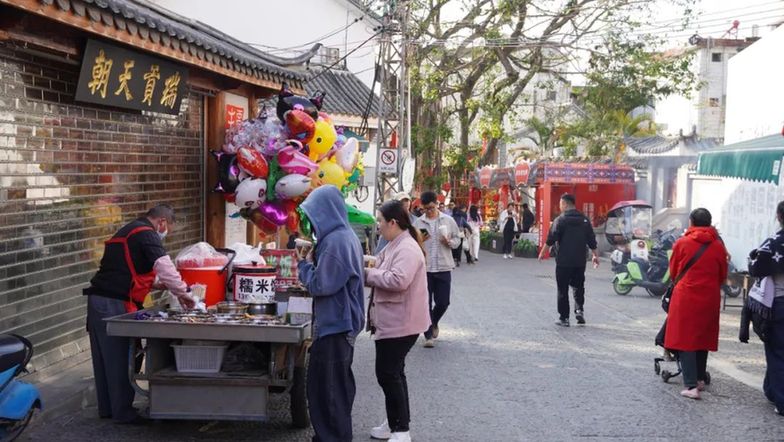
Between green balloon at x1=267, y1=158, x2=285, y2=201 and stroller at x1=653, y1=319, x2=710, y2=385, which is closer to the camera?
stroller at x1=653, y1=319, x2=710, y2=385

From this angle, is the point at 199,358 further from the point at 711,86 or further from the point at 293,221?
the point at 711,86

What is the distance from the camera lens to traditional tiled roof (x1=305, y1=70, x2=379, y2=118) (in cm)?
2734

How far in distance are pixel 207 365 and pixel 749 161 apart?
793 centimetres

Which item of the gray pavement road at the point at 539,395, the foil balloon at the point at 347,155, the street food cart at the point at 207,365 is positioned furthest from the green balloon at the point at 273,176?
the street food cart at the point at 207,365

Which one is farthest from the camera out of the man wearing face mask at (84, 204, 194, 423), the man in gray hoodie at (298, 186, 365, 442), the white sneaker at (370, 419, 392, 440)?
the man wearing face mask at (84, 204, 194, 423)

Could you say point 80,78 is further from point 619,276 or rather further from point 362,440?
point 619,276

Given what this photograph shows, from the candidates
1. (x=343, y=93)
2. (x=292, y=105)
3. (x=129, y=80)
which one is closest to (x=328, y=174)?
(x=292, y=105)

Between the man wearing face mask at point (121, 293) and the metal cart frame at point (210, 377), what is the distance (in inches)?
17.9

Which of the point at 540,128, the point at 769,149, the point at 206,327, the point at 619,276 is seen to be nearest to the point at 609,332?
the point at 769,149

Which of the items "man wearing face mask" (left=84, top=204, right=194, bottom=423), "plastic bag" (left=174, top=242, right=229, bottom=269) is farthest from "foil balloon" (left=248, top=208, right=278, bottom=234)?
Result: "man wearing face mask" (left=84, top=204, right=194, bottom=423)

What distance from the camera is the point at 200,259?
26.0 ft

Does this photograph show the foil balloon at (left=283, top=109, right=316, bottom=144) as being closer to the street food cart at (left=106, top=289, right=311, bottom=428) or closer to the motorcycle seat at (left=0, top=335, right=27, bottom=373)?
the street food cart at (left=106, top=289, right=311, bottom=428)

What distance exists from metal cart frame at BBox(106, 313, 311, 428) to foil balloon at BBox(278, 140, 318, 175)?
5011mm

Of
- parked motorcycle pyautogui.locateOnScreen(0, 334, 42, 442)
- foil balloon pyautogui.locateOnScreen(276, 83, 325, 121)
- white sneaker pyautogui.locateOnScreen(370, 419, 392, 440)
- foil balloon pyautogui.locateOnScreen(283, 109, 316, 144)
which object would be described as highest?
foil balloon pyautogui.locateOnScreen(276, 83, 325, 121)
